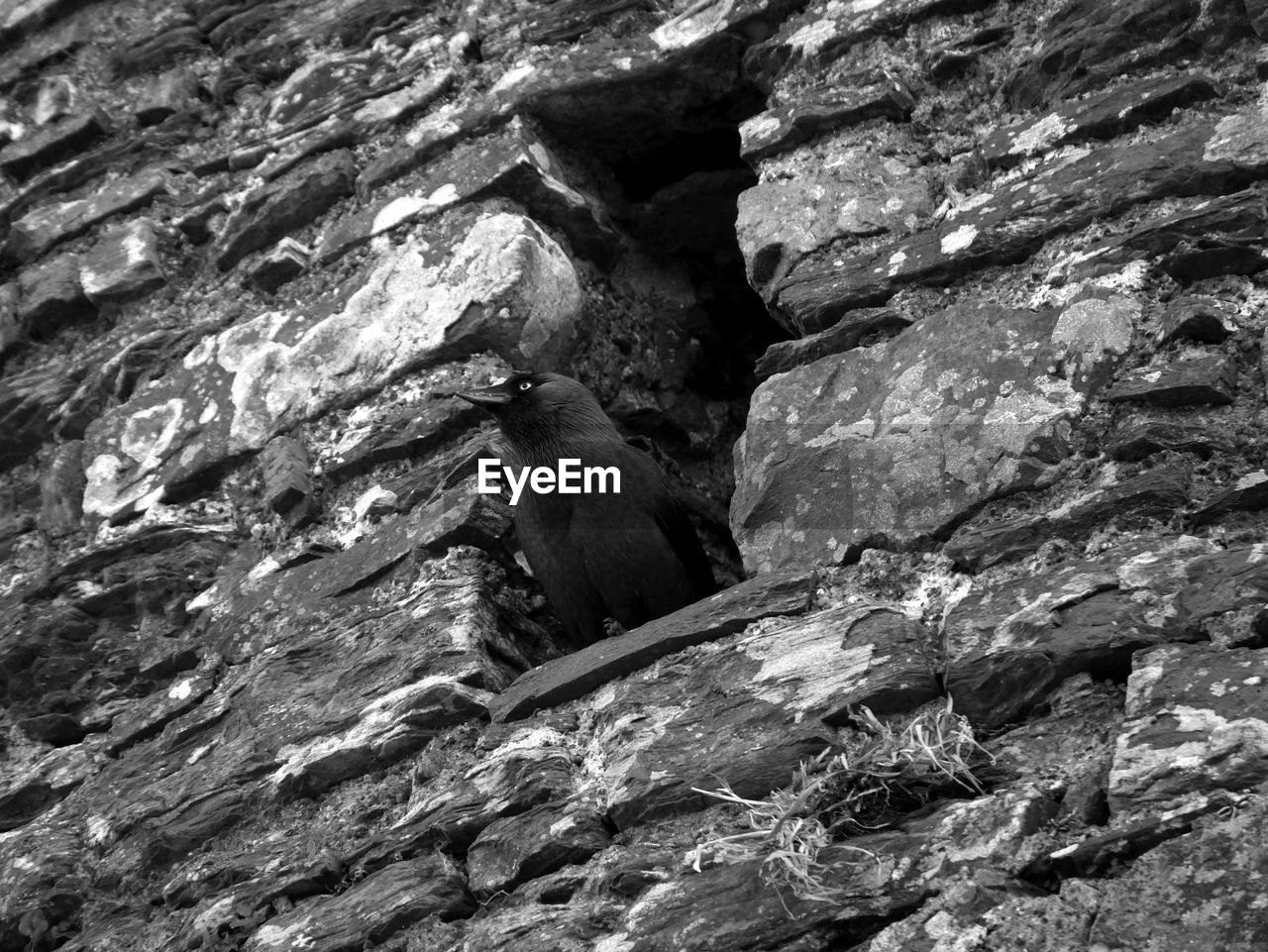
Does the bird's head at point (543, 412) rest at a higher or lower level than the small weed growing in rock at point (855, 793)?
higher

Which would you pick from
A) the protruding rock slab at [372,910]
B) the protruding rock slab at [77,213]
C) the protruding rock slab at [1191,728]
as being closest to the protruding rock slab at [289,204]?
the protruding rock slab at [77,213]

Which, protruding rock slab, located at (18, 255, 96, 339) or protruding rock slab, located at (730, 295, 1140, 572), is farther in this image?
protruding rock slab, located at (18, 255, 96, 339)

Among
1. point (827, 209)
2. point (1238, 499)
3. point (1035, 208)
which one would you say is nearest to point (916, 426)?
point (1035, 208)

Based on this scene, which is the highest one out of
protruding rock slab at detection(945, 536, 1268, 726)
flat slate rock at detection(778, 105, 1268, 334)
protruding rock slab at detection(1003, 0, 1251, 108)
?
protruding rock slab at detection(1003, 0, 1251, 108)

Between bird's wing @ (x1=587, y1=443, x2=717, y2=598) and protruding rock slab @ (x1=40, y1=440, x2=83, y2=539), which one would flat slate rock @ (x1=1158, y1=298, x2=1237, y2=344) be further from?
protruding rock slab @ (x1=40, y1=440, x2=83, y2=539)

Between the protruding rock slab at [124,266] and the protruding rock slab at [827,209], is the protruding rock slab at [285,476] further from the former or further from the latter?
the protruding rock slab at [827,209]

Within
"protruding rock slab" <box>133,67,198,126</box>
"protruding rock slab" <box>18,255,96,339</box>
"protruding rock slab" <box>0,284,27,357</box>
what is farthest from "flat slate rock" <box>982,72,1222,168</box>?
"protruding rock slab" <box>0,284,27,357</box>
